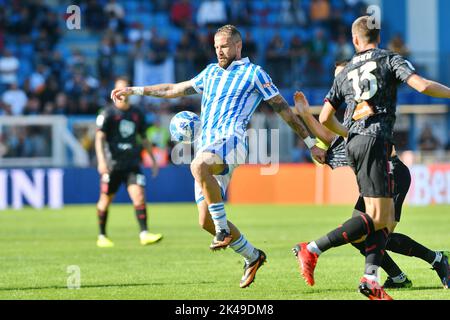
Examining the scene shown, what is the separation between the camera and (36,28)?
2970 cm

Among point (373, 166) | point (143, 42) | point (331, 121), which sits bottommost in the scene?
point (373, 166)

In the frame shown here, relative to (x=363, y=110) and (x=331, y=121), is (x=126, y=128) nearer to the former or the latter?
(x=331, y=121)

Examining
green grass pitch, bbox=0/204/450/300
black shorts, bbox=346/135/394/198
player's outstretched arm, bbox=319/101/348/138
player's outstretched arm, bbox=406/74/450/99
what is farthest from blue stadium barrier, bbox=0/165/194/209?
player's outstretched arm, bbox=406/74/450/99

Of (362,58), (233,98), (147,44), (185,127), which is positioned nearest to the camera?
(362,58)

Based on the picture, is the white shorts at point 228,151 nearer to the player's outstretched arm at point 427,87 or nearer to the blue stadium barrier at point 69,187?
the player's outstretched arm at point 427,87

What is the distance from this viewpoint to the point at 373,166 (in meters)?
8.00

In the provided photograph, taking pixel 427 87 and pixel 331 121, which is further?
pixel 331 121

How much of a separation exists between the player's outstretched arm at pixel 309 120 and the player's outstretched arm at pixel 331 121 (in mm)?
317

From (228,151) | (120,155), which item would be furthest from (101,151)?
(228,151)


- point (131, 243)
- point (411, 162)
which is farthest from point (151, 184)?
point (131, 243)

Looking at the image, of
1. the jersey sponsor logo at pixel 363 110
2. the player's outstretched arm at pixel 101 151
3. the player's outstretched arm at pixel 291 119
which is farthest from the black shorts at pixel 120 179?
the jersey sponsor logo at pixel 363 110

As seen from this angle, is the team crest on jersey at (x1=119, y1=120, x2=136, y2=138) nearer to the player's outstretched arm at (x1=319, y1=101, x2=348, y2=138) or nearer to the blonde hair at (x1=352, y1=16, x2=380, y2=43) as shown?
the player's outstretched arm at (x1=319, y1=101, x2=348, y2=138)

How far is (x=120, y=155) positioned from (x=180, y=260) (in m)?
3.14

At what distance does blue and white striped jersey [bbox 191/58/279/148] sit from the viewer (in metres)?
8.91
